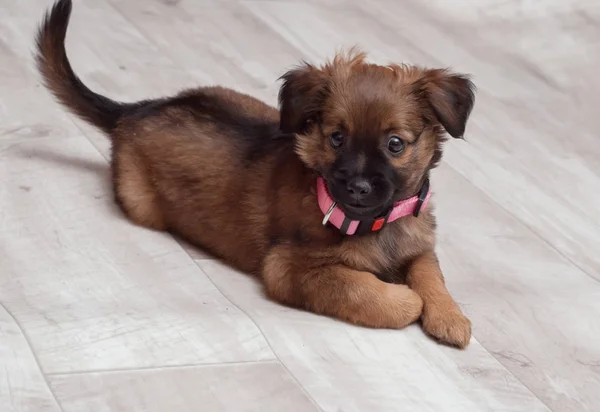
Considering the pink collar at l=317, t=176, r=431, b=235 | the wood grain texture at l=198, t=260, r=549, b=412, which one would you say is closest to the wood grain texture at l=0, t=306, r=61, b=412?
the wood grain texture at l=198, t=260, r=549, b=412

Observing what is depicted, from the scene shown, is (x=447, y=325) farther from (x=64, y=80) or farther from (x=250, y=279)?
(x=64, y=80)

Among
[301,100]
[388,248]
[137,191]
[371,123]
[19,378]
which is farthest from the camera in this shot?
[137,191]

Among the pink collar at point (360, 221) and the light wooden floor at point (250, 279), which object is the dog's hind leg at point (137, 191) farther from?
the pink collar at point (360, 221)

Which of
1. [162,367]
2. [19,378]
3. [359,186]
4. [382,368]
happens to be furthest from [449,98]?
[19,378]

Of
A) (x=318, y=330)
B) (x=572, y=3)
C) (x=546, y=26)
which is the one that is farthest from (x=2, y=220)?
(x=572, y=3)

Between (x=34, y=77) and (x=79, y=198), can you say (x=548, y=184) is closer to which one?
(x=79, y=198)

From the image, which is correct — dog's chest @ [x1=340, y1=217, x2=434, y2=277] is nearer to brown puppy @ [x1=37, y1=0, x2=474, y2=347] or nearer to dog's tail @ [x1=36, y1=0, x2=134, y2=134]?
brown puppy @ [x1=37, y1=0, x2=474, y2=347]
